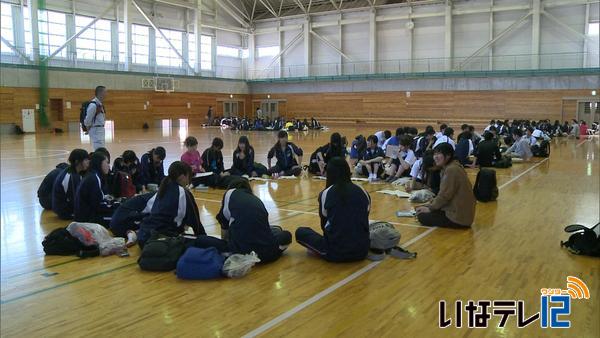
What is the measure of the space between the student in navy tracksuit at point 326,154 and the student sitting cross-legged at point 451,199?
4.98 metres

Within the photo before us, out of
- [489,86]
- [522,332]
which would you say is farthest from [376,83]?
[522,332]

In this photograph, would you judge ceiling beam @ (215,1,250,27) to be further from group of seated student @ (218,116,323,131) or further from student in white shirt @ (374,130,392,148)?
student in white shirt @ (374,130,392,148)

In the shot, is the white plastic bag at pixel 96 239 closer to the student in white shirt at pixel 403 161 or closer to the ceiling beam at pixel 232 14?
the student in white shirt at pixel 403 161

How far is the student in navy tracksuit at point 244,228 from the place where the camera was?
539cm

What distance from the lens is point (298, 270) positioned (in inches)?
214

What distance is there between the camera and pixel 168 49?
38875 mm

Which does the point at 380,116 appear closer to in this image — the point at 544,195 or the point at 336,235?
the point at 544,195

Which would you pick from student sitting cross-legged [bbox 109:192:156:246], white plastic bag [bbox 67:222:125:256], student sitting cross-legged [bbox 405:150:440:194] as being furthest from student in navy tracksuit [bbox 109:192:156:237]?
student sitting cross-legged [bbox 405:150:440:194]

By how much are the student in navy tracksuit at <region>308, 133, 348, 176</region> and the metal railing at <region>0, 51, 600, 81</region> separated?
68.4 ft

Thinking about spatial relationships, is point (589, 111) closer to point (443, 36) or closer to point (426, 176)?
point (443, 36)

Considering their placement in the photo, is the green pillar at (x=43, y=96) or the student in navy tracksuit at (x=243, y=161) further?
the student in navy tracksuit at (x=243, y=161)

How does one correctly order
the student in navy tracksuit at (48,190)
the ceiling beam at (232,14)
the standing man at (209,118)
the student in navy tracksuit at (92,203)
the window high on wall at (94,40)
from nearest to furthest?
the student in navy tracksuit at (92,203)
the student in navy tracksuit at (48,190)
the window high on wall at (94,40)
the standing man at (209,118)
the ceiling beam at (232,14)

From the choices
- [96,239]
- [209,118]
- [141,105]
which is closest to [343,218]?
[96,239]

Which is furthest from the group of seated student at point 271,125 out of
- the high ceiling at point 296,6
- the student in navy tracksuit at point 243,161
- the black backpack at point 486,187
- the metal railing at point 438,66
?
the black backpack at point 486,187
